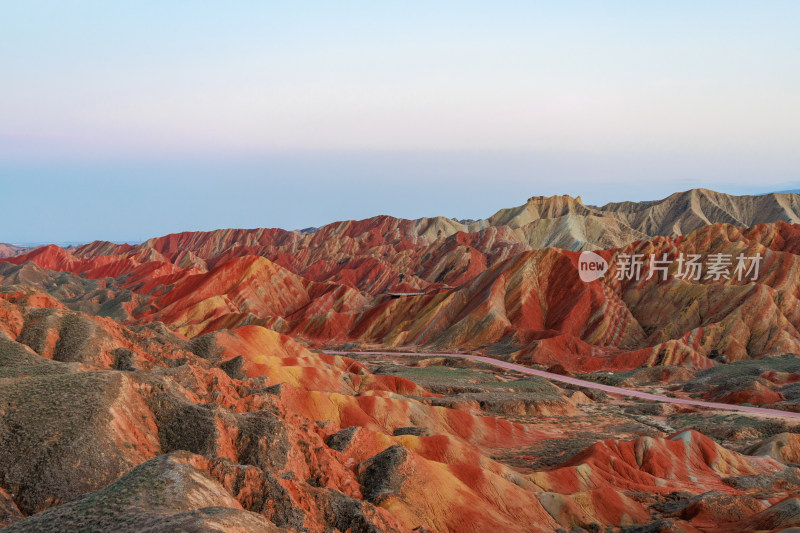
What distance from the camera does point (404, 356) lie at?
104 meters

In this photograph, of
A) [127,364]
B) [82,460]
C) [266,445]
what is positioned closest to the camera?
[82,460]

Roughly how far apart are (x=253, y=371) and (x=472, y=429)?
21.9m

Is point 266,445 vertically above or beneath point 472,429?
above

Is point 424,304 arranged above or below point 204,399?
below

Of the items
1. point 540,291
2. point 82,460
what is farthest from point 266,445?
point 540,291

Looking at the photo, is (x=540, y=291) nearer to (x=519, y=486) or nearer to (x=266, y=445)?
(x=519, y=486)

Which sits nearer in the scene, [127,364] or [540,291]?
[127,364]

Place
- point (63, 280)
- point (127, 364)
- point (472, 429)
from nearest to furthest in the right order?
point (127, 364)
point (472, 429)
point (63, 280)

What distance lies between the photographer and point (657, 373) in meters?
85.2

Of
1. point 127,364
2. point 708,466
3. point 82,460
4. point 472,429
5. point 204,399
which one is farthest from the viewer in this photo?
point 472,429

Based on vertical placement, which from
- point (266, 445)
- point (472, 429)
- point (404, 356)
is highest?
point (266, 445)

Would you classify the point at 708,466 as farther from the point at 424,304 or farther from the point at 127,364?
the point at 424,304

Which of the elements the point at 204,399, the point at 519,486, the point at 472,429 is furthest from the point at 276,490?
the point at 472,429

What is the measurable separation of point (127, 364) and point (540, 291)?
89.6 m
